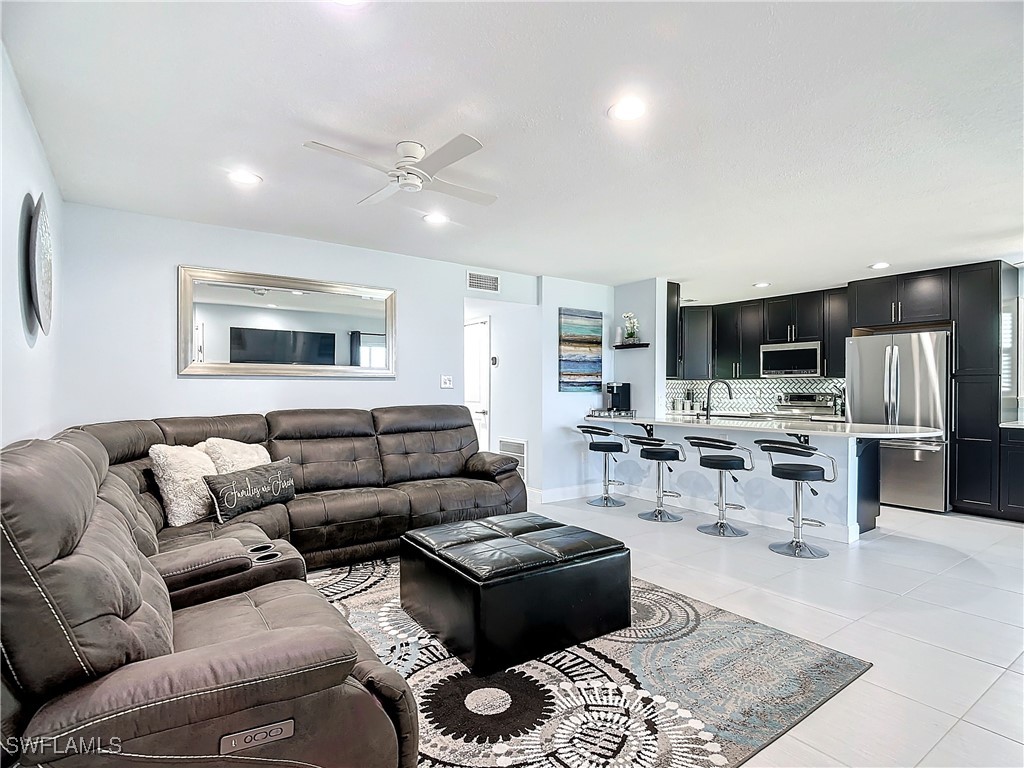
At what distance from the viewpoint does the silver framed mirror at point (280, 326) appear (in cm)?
389

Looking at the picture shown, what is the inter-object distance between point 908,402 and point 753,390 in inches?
94.7

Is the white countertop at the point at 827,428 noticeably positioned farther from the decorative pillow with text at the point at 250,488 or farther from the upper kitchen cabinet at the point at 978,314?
the decorative pillow with text at the point at 250,488

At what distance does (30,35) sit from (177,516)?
2308mm

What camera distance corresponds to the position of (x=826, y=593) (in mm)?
3160

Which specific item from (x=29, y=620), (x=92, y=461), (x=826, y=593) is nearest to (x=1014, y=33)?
(x=826, y=593)

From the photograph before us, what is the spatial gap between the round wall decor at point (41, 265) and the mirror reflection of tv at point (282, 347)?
123 cm

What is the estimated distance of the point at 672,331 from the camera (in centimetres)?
610

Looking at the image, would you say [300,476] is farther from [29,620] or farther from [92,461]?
[29,620]

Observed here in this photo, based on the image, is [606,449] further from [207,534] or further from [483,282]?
[207,534]

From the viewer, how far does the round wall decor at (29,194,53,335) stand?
2289mm

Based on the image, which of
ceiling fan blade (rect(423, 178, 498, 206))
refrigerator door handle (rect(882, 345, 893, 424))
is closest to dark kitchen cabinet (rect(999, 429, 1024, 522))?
refrigerator door handle (rect(882, 345, 893, 424))

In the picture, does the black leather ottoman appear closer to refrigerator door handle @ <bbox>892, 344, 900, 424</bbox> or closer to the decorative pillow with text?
the decorative pillow with text

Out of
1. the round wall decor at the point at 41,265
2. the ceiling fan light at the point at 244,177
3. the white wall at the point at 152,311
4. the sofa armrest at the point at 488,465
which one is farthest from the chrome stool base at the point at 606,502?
the round wall decor at the point at 41,265

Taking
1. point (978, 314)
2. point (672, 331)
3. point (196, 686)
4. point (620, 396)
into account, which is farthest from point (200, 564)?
point (978, 314)
